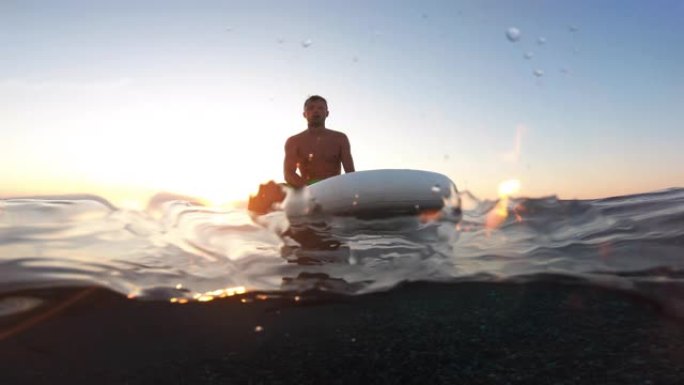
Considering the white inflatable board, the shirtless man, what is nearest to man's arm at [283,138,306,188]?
the shirtless man

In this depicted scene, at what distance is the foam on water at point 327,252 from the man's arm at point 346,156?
1636 millimetres

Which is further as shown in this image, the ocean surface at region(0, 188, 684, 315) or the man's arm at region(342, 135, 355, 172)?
the man's arm at region(342, 135, 355, 172)

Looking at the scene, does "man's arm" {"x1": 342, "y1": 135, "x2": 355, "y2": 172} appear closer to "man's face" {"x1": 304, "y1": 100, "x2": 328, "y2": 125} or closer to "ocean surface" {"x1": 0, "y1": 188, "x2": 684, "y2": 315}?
"man's face" {"x1": 304, "y1": 100, "x2": 328, "y2": 125}

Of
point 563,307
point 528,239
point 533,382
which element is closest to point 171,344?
point 533,382

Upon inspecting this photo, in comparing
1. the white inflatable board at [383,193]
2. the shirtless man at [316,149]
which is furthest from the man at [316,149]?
the white inflatable board at [383,193]

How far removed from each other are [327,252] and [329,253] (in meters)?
0.03

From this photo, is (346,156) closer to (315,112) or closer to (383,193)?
(315,112)

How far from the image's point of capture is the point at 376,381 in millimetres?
4066

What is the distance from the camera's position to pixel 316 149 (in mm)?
8648

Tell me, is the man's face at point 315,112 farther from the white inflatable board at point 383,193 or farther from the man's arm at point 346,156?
the white inflatable board at point 383,193

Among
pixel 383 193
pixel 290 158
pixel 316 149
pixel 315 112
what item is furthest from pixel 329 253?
pixel 315 112

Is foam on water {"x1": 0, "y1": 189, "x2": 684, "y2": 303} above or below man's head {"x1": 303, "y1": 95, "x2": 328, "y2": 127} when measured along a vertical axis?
below

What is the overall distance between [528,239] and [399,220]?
179 cm

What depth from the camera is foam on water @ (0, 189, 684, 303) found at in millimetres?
5629
